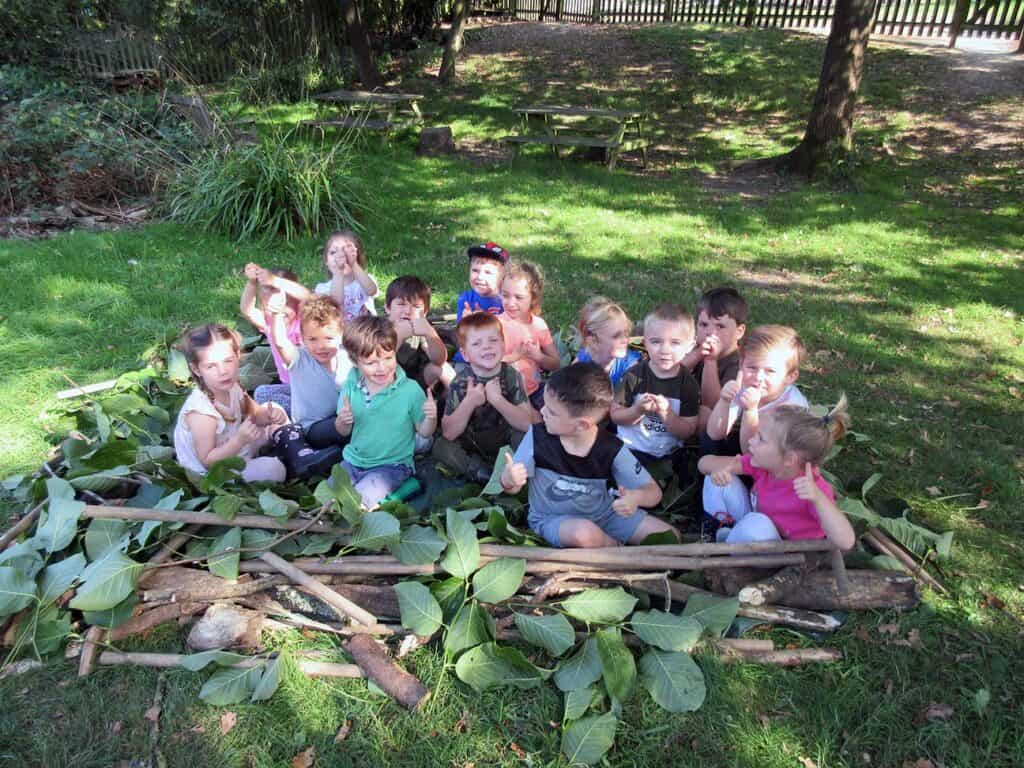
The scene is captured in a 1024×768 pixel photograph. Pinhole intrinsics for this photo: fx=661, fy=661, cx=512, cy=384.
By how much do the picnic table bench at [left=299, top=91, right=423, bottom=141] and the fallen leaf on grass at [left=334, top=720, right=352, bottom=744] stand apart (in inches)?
410

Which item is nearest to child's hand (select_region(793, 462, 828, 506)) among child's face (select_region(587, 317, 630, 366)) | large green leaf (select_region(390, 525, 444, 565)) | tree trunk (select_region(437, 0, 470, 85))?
child's face (select_region(587, 317, 630, 366))

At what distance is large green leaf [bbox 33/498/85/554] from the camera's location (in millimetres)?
2900

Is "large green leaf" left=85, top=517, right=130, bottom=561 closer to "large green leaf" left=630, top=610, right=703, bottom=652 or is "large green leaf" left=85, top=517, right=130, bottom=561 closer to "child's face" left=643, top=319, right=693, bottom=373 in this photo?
"large green leaf" left=630, top=610, right=703, bottom=652

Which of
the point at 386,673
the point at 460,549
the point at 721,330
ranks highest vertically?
the point at 721,330

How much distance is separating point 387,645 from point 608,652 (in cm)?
93

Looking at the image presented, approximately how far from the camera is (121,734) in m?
2.49

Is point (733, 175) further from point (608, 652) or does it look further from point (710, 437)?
point (608, 652)

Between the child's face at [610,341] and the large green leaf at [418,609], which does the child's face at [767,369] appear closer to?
the child's face at [610,341]

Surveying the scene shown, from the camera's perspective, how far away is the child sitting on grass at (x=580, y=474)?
115 inches

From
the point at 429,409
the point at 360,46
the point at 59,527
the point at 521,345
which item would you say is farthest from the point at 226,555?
the point at 360,46

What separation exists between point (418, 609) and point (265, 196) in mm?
6566

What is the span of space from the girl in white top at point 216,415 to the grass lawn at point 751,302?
0.96 m

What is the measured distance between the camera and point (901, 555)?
3209 millimetres

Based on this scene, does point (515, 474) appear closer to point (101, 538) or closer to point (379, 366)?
point (379, 366)
